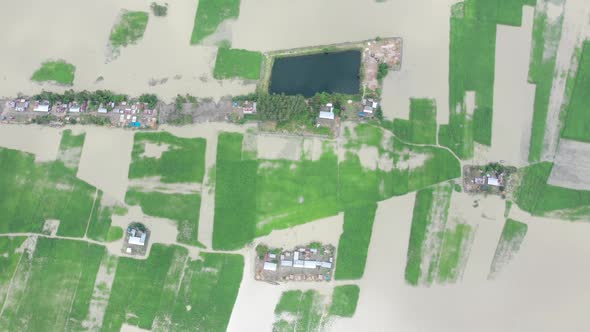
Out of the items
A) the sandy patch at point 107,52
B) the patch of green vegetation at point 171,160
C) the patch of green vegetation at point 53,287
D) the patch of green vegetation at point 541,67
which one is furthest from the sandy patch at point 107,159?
the patch of green vegetation at point 541,67

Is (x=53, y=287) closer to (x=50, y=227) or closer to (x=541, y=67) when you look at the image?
(x=50, y=227)

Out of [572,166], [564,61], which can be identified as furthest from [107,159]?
[564,61]

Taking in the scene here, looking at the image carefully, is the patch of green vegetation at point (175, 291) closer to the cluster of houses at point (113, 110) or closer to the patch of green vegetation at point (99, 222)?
the patch of green vegetation at point (99, 222)

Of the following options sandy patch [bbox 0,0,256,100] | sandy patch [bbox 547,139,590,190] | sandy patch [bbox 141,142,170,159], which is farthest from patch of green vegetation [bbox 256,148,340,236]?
sandy patch [bbox 547,139,590,190]

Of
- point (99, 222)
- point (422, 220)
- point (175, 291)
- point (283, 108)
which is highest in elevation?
point (283, 108)

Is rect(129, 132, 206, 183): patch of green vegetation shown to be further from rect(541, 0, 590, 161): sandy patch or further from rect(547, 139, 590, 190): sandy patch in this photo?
rect(547, 139, 590, 190): sandy patch
